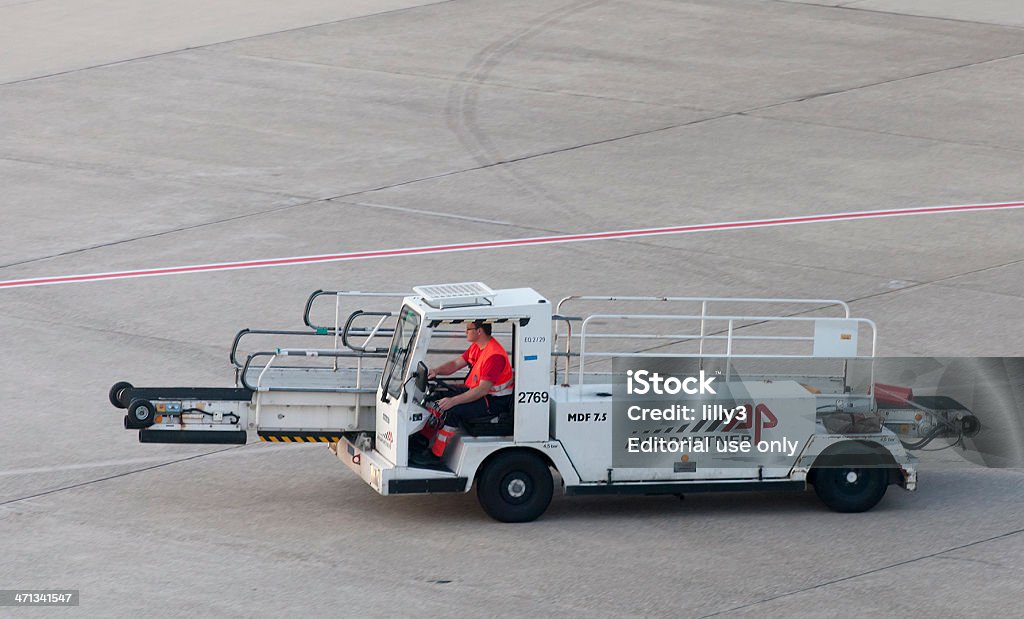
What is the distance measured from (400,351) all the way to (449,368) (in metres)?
0.73

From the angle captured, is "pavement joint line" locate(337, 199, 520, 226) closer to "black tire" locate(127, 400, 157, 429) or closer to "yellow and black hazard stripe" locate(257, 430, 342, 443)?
"yellow and black hazard stripe" locate(257, 430, 342, 443)

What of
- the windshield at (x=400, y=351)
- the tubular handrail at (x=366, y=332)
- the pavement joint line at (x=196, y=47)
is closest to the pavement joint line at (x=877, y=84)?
the pavement joint line at (x=196, y=47)

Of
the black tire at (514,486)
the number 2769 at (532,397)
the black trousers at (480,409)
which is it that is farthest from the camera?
the black trousers at (480,409)

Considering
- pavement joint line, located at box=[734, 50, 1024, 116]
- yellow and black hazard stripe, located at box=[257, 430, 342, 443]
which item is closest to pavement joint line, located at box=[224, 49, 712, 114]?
pavement joint line, located at box=[734, 50, 1024, 116]

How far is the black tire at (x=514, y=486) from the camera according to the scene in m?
15.7

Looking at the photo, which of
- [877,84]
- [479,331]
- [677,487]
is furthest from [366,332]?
[877,84]

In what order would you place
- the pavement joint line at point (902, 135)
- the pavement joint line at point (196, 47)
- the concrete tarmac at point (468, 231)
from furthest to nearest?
the pavement joint line at point (196, 47) < the pavement joint line at point (902, 135) < the concrete tarmac at point (468, 231)

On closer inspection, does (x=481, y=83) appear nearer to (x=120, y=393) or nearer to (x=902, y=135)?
(x=902, y=135)

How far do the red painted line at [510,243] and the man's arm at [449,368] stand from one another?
9.48 meters

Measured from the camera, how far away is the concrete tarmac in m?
14.7

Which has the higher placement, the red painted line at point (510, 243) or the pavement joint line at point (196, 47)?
the pavement joint line at point (196, 47)

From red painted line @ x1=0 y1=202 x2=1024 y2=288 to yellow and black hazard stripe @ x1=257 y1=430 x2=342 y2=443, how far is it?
9646mm

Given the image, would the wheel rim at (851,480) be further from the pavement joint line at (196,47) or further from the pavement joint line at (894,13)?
the pavement joint line at (894,13)

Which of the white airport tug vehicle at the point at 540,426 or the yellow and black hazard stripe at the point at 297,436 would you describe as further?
the yellow and black hazard stripe at the point at 297,436
